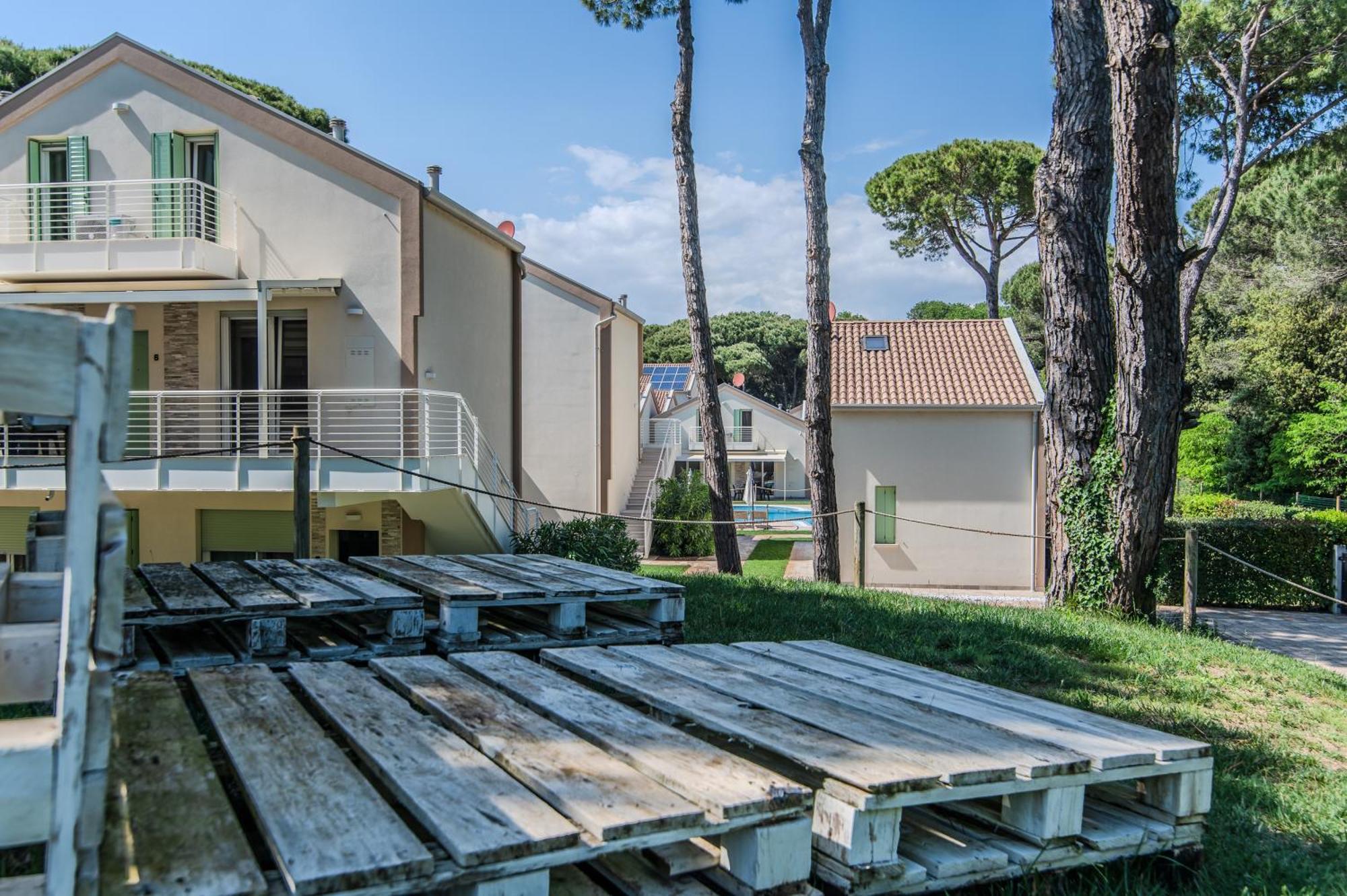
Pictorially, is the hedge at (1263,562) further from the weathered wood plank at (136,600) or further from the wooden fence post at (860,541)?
the weathered wood plank at (136,600)

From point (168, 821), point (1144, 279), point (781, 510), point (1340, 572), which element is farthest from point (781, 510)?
point (168, 821)

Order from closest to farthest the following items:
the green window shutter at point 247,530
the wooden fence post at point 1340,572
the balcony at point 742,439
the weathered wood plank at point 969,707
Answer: the weathered wood plank at point 969,707, the green window shutter at point 247,530, the wooden fence post at point 1340,572, the balcony at point 742,439

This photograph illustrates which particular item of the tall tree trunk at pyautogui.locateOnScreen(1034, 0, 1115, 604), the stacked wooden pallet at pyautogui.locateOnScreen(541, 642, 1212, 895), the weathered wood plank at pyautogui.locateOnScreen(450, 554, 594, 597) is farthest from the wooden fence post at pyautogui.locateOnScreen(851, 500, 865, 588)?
the stacked wooden pallet at pyautogui.locateOnScreen(541, 642, 1212, 895)

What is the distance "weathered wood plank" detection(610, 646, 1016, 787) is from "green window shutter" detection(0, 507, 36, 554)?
1450 centimetres

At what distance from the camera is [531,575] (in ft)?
17.5

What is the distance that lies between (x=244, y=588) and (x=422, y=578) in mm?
842

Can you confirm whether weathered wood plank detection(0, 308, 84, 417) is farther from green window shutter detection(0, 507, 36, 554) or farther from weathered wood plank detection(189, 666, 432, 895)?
green window shutter detection(0, 507, 36, 554)

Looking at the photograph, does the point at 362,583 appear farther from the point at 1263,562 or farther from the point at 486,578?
the point at 1263,562

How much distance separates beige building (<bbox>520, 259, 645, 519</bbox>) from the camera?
21.9m

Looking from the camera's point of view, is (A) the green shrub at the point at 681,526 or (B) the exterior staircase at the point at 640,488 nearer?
(B) the exterior staircase at the point at 640,488

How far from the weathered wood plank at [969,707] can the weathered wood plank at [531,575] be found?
3.03 ft

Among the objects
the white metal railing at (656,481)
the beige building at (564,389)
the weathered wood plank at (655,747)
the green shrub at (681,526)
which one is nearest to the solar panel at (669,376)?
the white metal railing at (656,481)

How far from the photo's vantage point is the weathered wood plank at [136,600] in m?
4.02

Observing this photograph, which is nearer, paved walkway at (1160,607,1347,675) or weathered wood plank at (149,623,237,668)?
weathered wood plank at (149,623,237,668)
